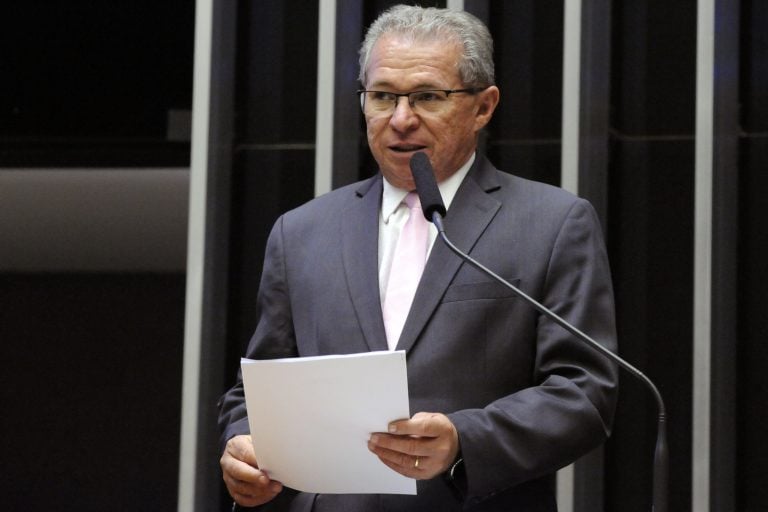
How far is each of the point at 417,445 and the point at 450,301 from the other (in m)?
0.33

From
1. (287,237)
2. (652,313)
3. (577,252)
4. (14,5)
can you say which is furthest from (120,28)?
(577,252)

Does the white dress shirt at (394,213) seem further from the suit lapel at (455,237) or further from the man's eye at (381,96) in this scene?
the man's eye at (381,96)

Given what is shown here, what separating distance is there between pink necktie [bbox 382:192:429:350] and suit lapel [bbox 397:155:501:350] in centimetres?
4

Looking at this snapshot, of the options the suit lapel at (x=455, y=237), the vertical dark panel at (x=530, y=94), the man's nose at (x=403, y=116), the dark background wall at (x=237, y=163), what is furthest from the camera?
the vertical dark panel at (x=530, y=94)

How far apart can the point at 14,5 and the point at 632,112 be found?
7.39 feet

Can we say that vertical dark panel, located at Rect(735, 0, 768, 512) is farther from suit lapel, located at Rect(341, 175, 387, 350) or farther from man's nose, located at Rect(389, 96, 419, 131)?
man's nose, located at Rect(389, 96, 419, 131)

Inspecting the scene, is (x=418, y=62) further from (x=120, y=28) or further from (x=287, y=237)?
(x=120, y=28)

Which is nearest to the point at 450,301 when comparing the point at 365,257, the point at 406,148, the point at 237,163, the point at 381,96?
the point at 365,257

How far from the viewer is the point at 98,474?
4.41 metres

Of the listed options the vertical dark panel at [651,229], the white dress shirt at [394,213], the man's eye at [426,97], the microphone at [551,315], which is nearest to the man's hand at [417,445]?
the microphone at [551,315]

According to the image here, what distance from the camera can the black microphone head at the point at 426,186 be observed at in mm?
1945

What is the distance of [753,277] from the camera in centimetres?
402

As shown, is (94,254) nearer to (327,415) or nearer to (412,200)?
(412,200)

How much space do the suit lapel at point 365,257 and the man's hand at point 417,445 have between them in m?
0.27
